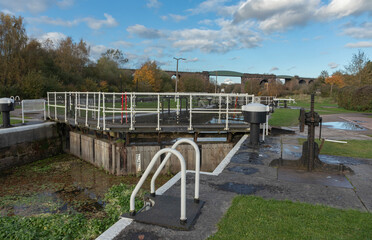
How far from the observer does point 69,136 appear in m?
14.3

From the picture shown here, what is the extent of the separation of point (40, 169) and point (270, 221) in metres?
10.7

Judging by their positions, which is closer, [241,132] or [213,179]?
[213,179]

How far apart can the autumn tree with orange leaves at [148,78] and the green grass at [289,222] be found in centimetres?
4989

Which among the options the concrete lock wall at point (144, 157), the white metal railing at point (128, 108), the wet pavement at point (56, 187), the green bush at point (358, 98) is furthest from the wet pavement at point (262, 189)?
the green bush at point (358, 98)

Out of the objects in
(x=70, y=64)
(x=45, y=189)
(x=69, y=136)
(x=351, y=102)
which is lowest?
(x=45, y=189)

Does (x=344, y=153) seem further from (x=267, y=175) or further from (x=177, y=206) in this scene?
(x=177, y=206)

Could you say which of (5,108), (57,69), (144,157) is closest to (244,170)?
(144,157)

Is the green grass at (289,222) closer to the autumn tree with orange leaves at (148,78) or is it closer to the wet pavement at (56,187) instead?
the wet pavement at (56,187)

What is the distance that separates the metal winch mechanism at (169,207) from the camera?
11.0 feet

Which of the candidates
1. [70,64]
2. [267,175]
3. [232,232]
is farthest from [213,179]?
[70,64]

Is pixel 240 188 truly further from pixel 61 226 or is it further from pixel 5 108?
pixel 5 108

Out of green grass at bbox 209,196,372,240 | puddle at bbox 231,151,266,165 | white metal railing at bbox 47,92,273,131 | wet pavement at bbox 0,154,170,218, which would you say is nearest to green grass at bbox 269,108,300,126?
white metal railing at bbox 47,92,273,131

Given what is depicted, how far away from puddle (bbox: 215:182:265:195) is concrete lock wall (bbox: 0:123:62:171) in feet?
34.6

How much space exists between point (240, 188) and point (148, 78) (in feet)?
171
